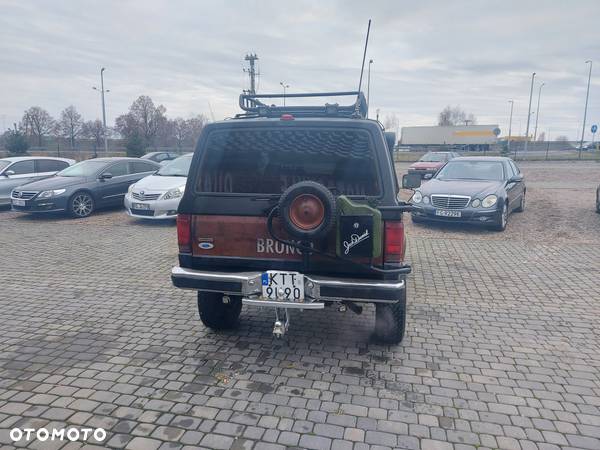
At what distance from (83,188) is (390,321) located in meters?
10.3

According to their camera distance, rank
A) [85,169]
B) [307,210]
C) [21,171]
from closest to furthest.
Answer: [307,210] → [85,169] → [21,171]

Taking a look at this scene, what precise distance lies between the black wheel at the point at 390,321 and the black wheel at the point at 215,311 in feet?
4.48

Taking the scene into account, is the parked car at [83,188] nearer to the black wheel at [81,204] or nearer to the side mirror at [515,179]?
the black wheel at [81,204]

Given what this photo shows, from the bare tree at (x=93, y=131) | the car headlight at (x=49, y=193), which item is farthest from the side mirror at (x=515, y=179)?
the bare tree at (x=93, y=131)

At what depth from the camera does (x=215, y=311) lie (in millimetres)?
4309

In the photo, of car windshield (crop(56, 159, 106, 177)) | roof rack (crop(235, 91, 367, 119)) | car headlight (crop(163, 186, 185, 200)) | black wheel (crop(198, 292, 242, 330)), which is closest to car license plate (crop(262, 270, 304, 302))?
black wheel (crop(198, 292, 242, 330))

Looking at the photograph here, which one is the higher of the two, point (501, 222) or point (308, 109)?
point (308, 109)

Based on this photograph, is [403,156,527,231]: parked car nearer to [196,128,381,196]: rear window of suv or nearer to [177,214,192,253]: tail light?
[196,128,381,196]: rear window of suv

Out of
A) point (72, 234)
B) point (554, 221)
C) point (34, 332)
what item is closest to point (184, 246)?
point (34, 332)

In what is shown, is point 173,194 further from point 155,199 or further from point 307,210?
point 307,210

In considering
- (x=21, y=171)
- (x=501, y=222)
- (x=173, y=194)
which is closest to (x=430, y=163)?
(x=501, y=222)

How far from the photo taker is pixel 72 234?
31.2 feet

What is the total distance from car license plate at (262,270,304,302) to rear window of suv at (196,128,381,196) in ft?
2.34

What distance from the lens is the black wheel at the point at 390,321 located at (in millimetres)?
3896
